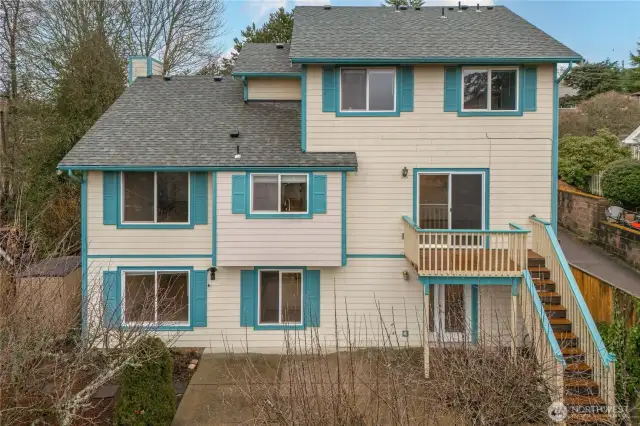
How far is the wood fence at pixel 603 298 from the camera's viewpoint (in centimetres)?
858

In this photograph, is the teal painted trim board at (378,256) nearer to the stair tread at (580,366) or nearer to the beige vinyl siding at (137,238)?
the beige vinyl siding at (137,238)

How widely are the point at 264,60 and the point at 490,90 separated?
5.91 m

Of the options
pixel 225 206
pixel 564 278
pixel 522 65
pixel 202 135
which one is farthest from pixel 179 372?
pixel 522 65

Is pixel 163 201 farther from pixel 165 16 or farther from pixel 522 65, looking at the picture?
pixel 165 16

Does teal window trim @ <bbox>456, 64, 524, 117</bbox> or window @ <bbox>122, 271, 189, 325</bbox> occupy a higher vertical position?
teal window trim @ <bbox>456, 64, 524, 117</bbox>

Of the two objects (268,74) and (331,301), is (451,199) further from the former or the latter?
(268,74)

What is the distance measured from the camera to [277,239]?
1088 centimetres

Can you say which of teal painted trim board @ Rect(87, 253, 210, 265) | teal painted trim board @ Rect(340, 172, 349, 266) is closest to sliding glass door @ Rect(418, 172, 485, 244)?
teal painted trim board @ Rect(340, 172, 349, 266)

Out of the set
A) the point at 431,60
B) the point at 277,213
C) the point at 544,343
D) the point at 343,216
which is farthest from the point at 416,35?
the point at 544,343

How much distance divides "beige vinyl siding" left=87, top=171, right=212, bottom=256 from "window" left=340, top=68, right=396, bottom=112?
378 centimetres

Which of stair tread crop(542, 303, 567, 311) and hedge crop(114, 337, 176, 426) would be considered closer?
hedge crop(114, 337, 176, 426)

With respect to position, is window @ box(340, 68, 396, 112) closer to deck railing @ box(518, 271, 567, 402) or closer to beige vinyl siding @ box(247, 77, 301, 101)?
beige vinyl siding @ box(247, 77, 301, 101)

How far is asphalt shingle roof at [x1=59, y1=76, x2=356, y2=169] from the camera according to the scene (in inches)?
436

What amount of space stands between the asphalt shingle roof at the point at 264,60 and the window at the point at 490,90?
14.2 ft
